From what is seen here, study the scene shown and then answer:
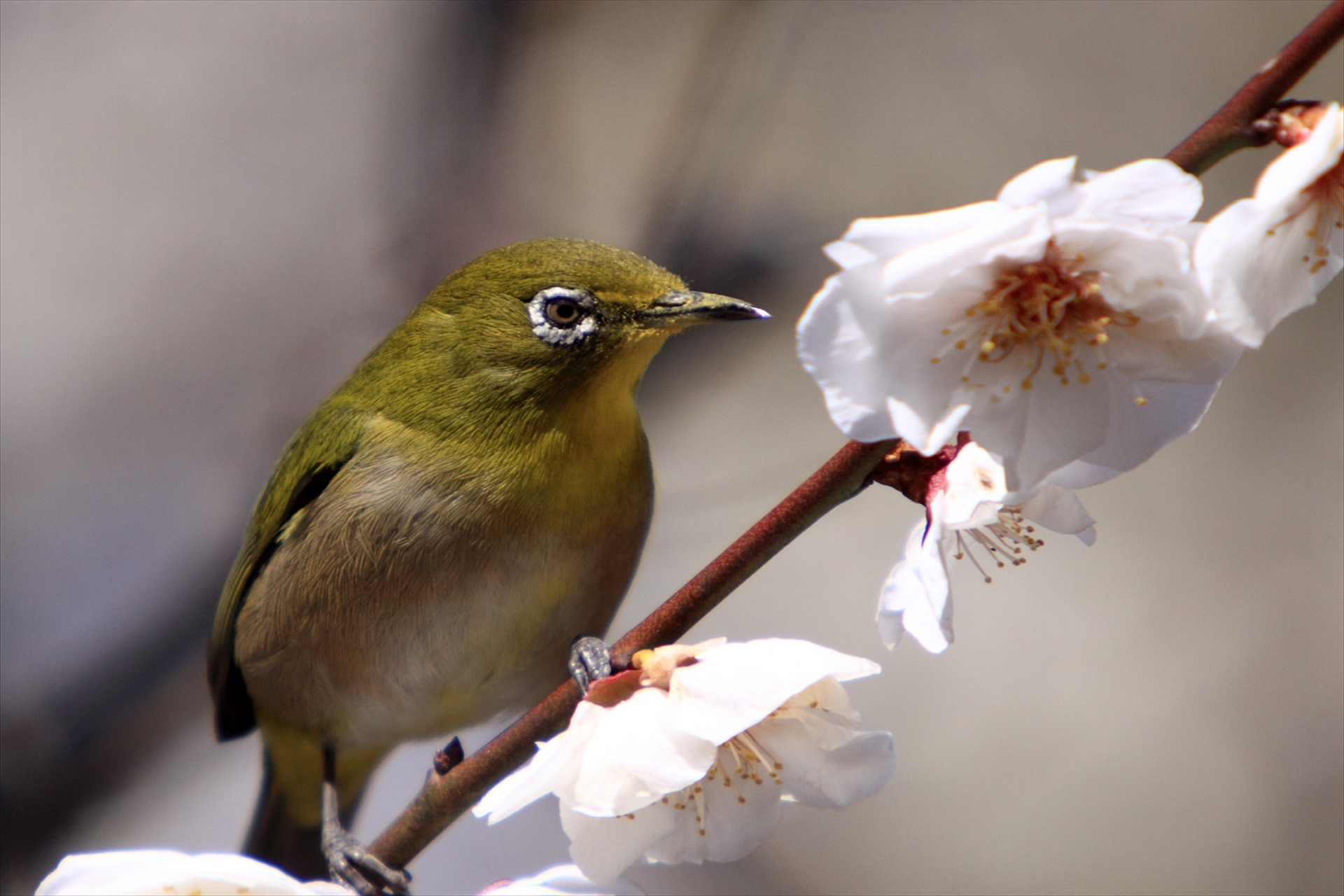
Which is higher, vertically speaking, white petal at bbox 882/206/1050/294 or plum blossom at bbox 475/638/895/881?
white petal at bbox 882/206/1050/294

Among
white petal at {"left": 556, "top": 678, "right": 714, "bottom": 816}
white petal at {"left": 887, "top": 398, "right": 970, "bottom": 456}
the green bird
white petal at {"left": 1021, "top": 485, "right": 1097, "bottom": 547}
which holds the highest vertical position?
white petal at {"left": 887, "top": 398, "right": 970, "bottom": 456}

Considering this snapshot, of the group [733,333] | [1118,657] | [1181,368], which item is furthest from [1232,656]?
[1181,368]

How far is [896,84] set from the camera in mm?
5434

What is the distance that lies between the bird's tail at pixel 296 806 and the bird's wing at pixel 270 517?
0.48ft

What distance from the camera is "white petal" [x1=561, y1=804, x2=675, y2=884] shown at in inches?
47.1

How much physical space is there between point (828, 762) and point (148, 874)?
0.78 meters

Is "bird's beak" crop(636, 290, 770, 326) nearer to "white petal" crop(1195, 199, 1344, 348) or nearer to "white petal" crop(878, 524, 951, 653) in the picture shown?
"white petal" crop(878, 524, 951, 653)

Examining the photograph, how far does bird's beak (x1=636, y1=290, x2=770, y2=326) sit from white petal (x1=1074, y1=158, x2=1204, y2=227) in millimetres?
879

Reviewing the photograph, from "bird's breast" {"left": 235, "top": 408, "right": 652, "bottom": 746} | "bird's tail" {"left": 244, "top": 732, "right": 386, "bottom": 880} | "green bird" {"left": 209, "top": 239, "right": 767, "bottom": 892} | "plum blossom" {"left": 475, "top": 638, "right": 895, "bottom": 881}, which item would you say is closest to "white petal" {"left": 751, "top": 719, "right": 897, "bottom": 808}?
"plum blossom" {"left": 475, "top": 638, "right": 895, "bottom": 881}

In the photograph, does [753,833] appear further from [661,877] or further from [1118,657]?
[1118,657]

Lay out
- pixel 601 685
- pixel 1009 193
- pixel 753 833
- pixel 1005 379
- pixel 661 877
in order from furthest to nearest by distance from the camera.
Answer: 1. pixel 661 877
2. pixel 753 833
3. pixel 601 685
4. pixel 1005 379
5. pixel 1009 193

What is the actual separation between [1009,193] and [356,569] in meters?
1.81

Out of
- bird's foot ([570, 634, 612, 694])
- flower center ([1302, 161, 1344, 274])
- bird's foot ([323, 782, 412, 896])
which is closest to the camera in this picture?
flower center ([1302, 161, 1344, 274])

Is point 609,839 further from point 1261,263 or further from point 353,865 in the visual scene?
point 353,865
